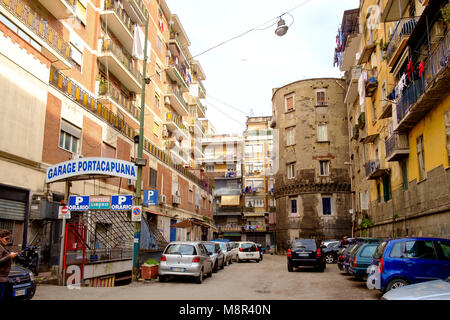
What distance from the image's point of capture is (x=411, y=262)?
33.0 feet

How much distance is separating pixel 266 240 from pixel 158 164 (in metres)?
34.2

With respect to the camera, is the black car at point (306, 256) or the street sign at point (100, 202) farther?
the black car at point (306, 256)

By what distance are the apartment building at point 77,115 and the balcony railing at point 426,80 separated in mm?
14058

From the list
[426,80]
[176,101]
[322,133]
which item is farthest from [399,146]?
[176,101]

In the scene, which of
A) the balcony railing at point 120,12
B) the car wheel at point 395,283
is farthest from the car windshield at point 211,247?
the balcony railing at point 120,12

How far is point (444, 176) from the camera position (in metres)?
15.1

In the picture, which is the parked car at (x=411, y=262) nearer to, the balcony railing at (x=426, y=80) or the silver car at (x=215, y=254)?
the balcony railing at (x=426, y=80)

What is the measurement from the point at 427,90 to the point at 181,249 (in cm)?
1125

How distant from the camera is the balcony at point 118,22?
24688mm

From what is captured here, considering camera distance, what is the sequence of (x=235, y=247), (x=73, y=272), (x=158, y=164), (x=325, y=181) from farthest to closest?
(x=325, y=181), (x=235, y=247), (x=158, y=164), (x=73, y=272)

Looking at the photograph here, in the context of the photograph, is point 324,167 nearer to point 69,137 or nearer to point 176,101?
point 176,101
